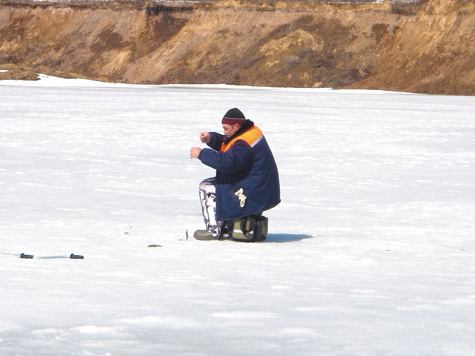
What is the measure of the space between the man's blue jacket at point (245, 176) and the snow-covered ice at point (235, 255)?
1.18 ft

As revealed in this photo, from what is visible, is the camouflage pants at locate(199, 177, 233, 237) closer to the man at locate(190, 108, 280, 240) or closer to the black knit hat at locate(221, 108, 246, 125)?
the man at locate(190, 108, 280, 240)

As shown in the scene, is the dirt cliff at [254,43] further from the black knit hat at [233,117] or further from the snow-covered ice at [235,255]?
the black knit hat at [233,117]

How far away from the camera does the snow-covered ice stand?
4414mm

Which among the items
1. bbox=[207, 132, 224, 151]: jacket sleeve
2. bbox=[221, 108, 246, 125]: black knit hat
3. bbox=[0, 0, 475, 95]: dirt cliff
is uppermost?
bbox=[0, 0, 475, 95]: dirt cliff

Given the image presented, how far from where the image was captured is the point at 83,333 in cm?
432

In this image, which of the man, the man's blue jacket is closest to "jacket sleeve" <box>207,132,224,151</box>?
the man

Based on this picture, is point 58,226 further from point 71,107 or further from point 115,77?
point 115,77

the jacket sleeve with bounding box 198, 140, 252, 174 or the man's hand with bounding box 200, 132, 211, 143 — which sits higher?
the man's hand with bounding box 200, 132, 211, 143

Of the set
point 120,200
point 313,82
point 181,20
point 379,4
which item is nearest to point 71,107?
point 120,200

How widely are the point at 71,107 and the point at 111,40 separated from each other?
43029 millimetres

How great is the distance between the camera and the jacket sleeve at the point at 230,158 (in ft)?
25.4

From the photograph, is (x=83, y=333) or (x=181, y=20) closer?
(x=83, y=333)

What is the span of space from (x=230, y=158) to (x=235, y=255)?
2.97 ft

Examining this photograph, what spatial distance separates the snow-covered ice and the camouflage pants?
0.15 m
